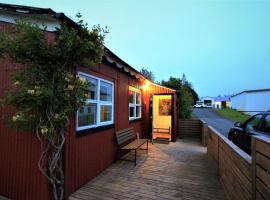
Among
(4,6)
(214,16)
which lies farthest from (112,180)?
(214,16)

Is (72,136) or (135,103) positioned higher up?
(135,103)

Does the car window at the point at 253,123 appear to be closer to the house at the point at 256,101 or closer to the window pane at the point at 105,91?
the window pane at the point at 105,91

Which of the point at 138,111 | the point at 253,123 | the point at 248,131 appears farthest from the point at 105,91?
the point at 253,123

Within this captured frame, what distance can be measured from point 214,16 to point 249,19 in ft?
30.5

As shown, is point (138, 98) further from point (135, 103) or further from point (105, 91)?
point (105, 91)

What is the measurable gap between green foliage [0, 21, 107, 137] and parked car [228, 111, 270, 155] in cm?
421

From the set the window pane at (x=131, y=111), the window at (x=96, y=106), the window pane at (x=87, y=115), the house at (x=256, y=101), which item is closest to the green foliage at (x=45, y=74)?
the window at (x=96, y=106)

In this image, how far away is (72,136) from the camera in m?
3.50

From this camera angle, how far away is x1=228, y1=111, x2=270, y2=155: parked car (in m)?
4.21

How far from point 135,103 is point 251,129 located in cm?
458

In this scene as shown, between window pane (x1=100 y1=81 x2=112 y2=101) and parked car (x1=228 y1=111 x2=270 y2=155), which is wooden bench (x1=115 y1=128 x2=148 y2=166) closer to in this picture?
window pane (x1=100 y1=81 x2=112 y2=101)

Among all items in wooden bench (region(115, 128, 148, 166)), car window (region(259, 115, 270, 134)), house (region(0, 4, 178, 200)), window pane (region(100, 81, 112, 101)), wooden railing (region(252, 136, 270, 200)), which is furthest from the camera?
wooden bench (region(115, 128, 148, 166))

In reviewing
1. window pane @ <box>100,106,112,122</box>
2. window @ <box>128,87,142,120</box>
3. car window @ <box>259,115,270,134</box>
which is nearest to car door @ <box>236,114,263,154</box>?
car window @ <box>259,115,270,134</box>

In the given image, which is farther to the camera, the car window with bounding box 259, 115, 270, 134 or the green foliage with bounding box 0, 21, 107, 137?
the car window with bounding box 259, 115, 270, 134
